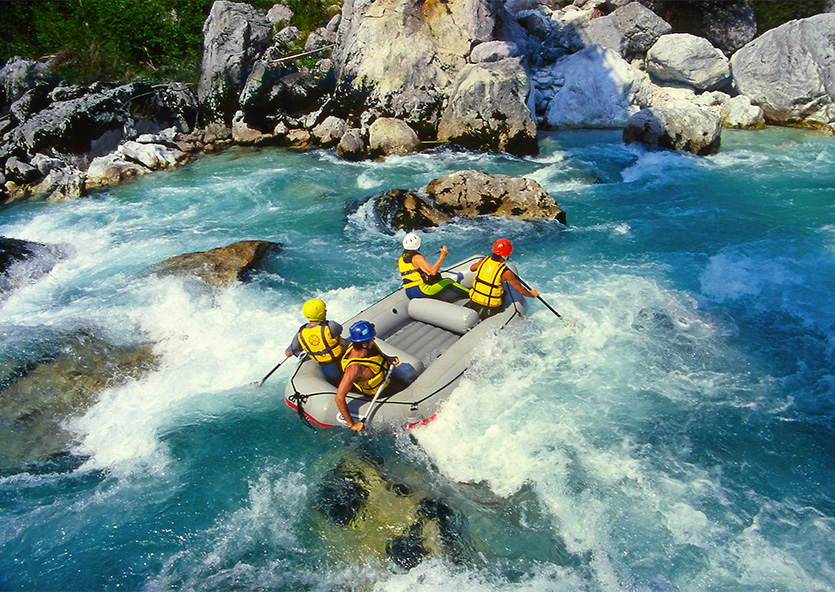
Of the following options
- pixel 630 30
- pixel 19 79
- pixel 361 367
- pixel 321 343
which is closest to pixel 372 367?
pixel 361 367

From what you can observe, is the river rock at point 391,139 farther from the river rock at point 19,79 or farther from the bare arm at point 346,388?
the river rock at point 19,79

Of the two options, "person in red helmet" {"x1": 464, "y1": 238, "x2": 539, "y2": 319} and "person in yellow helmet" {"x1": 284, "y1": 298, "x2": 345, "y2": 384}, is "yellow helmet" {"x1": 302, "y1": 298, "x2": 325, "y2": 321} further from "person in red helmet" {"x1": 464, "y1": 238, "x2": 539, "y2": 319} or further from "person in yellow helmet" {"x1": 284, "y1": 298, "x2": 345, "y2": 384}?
"person in red helmet" {"x1": 464, "y1": 238, "x2": 539, "y2": 319}

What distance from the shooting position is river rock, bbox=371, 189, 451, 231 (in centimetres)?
1062

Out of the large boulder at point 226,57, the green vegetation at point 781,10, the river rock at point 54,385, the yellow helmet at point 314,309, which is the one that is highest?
the green vegetation at point 781,10

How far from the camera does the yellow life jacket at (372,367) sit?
208 inches

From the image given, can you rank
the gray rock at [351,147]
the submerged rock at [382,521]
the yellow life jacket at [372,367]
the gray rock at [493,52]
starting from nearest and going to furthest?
1. the submerged rock at [382,521]
2. the yellow life jacket at [372,367]
3. the gray rock at [351,147]
4. the gray rock at [493,52]

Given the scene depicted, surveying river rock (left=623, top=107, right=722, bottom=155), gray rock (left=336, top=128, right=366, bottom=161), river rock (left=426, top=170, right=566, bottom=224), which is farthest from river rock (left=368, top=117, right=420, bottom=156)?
river rock (left=623, top=107, right=722, bottom=155)

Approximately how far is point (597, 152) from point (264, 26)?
40.5 ft

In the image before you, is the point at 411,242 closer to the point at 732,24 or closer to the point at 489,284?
the point at 489,284

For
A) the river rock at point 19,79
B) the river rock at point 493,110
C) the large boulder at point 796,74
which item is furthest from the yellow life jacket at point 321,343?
the river rock at point 19,79

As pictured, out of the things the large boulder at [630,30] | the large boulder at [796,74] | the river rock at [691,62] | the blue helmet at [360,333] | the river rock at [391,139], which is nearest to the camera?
the blue helmet at [360,333]

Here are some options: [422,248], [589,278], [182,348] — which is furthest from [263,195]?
[589,278]

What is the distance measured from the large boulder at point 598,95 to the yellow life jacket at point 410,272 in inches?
457

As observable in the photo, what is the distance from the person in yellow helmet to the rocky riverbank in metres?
10.2
